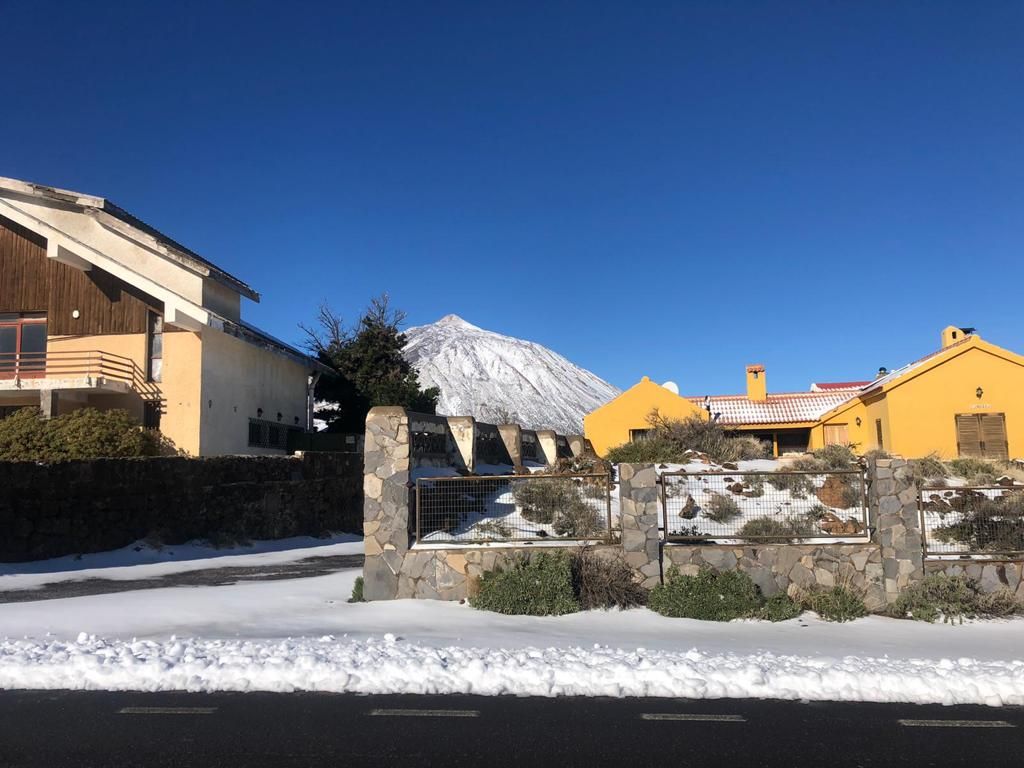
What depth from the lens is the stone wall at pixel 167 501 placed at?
1509cm

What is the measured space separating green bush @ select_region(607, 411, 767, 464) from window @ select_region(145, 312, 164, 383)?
14.1 meters

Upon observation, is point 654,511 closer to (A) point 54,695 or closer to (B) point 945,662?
(B) point 945,662

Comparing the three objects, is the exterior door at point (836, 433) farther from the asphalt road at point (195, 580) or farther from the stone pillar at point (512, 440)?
the asphalt road at point (195, 580)

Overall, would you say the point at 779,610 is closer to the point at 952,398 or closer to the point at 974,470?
the point at 974,470

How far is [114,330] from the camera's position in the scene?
2281 cm

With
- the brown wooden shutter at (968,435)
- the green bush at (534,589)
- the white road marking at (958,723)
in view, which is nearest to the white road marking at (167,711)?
the green bush at (534,589)

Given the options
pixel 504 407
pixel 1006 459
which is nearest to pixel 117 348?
pixel 1006 459

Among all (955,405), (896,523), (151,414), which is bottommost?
(896,523)

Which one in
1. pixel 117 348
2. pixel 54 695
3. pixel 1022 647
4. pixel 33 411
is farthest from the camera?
pixel 117 348

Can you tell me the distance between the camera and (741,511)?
12391 mm

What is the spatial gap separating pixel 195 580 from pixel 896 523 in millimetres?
11040

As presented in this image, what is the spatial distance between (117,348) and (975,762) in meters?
22.8

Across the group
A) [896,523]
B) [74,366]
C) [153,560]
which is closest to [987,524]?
[896,523]

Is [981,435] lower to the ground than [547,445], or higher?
higher
